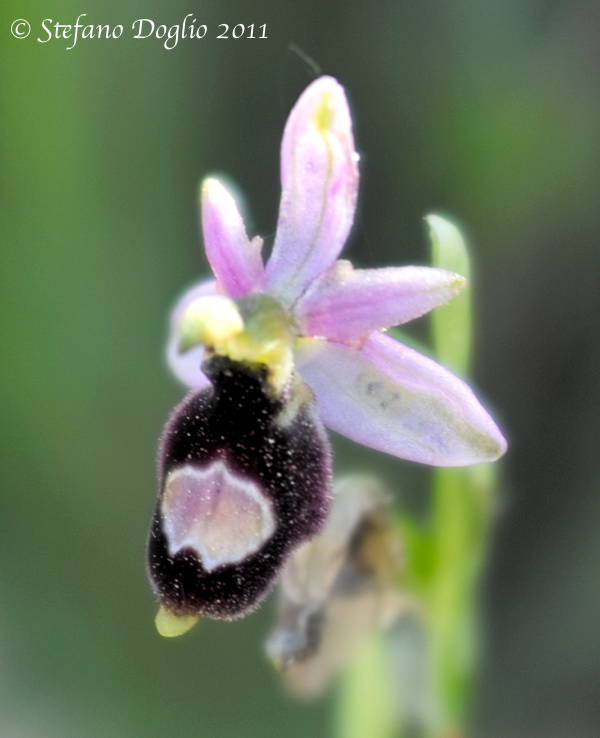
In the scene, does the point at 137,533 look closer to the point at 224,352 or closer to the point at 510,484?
the point at 510,484

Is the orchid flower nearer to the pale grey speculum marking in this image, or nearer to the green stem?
the pale grey speculum marking

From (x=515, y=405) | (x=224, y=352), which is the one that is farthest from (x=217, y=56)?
(x=224, y=352)

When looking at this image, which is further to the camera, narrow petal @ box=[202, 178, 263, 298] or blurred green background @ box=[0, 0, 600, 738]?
blurred green background @ box=[0, 0, 600, 738]

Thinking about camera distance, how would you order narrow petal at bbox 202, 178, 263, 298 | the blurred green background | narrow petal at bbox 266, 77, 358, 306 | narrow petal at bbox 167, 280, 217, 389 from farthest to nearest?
the blurred green background < narrow petal at bbox 167, 280, 217, 389 < narrow petal at bbox 202, 178, 263, 298 < narrow petal at bbox 266, 77, 358, 306

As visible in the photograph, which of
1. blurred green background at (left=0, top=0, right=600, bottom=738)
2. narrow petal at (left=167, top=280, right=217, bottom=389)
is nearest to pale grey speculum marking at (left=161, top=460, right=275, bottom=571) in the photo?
narrow petal at (left=167, top=280, right=217, bottom=389)

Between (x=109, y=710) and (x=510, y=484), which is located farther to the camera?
(x=510, y=484)

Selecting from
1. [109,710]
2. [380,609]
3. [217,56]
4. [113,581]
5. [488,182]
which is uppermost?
[217,56]
